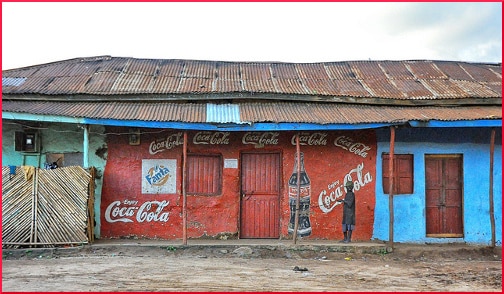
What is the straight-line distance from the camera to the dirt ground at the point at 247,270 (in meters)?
6.27

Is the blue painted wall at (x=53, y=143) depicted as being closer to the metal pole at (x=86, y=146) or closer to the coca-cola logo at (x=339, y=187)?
the metal pole at (x=86, y=146)

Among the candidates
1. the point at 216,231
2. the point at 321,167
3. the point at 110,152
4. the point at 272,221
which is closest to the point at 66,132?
the point at 110,152

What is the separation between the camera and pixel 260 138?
9.86m

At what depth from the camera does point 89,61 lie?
12445mm

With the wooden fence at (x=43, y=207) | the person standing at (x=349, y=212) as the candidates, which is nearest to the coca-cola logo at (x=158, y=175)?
the wooden fence at (x=43, y=207)

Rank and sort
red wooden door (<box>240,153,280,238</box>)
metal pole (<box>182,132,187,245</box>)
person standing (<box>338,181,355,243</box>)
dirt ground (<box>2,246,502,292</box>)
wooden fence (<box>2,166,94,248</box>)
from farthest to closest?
1. red wooden door (<box>240,153,280,238</box>)
2. person standing (<box>338,181,355,243</box>)
3. metal pole (<box>182,132,187,245</box>)
4. wooden fence (<box>2,166,94,248</box>)
5. dirt ground (<box>2,246,502,292</box>)

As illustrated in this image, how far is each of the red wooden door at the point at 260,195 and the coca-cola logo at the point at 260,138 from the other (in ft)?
0.93

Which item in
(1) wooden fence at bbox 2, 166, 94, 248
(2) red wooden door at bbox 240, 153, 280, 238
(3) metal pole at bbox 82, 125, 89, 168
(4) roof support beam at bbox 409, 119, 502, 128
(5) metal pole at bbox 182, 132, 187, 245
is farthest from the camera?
(2) red wooden door at bbox 240, 153, 280, 238

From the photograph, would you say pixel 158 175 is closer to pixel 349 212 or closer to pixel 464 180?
pixel 349 212

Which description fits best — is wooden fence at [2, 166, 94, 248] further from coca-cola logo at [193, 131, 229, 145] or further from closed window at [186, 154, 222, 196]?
coca-cola logo at [193, 131, 229, 145]

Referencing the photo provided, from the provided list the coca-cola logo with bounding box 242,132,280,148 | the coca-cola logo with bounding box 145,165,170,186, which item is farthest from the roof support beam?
the coca-cola logo with bounding box 145,165,170,186

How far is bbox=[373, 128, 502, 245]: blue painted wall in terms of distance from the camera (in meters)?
9.81

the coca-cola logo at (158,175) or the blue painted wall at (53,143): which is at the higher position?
the blue painted wall at (53,143)

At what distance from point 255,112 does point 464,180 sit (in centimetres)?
475
